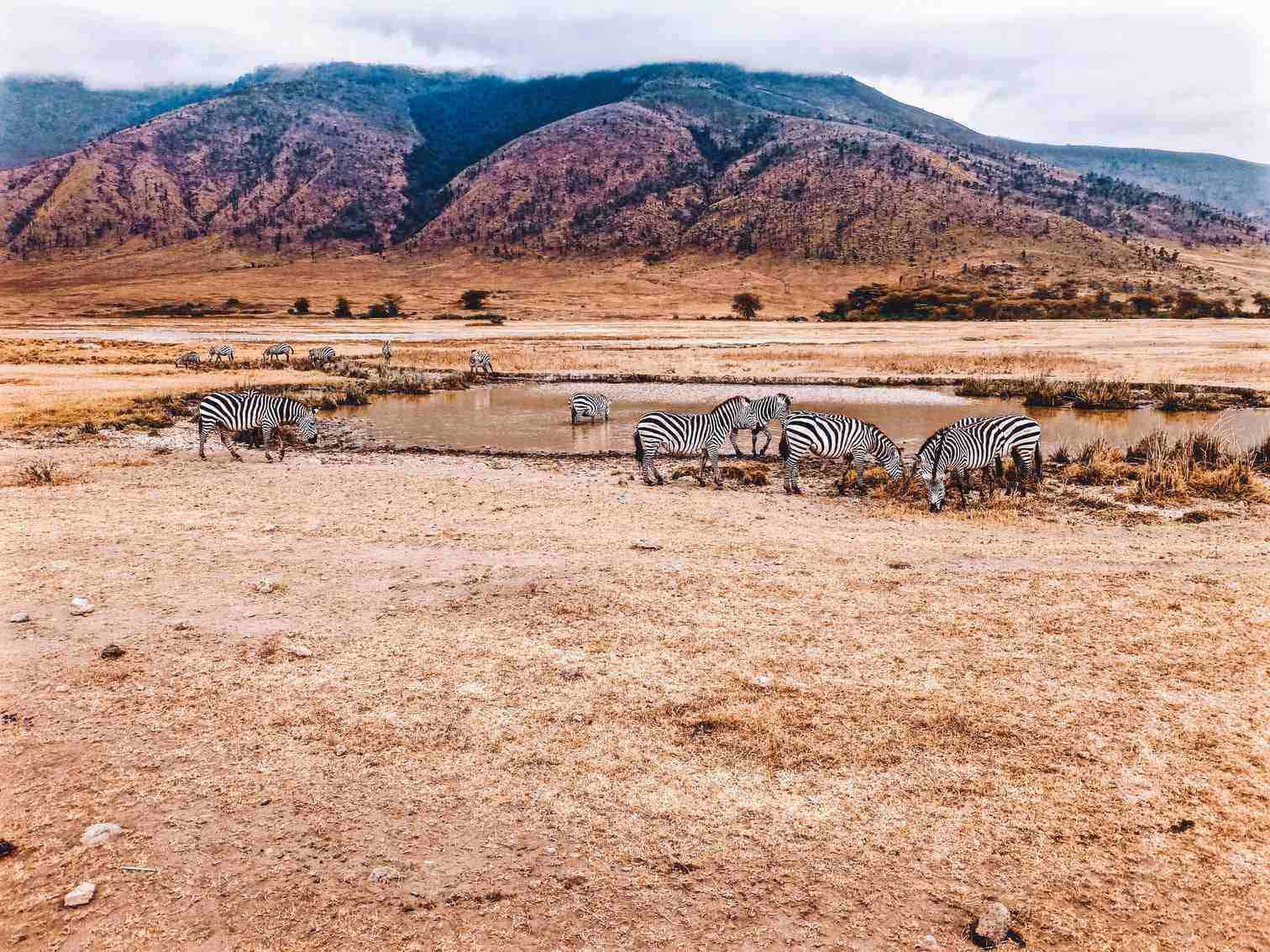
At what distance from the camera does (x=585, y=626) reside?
30.8ft

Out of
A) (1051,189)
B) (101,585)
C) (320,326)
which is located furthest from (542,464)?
(1051,189)

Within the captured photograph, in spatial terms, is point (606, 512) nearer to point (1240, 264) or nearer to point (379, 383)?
point (379, 383)

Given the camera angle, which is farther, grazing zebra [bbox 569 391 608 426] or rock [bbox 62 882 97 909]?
grazing zebra [bbox 569 391 608 426]

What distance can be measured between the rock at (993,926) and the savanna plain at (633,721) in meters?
0.09

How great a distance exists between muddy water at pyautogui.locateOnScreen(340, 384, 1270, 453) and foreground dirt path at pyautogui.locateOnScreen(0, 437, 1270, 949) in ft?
42.8

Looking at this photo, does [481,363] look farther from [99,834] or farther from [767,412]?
[99,834]

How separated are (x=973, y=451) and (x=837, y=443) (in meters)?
2.78

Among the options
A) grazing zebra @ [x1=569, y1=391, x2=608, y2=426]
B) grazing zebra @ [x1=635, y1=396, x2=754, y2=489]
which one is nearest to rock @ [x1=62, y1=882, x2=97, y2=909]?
grazing zebra @ [x1=635, y1=396, x2=754, y2=489]

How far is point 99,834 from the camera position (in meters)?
5.68

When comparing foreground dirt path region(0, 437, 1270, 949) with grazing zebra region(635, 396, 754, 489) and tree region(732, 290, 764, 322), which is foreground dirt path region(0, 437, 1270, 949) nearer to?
grazing zebra region(635, 396, 754, 489)

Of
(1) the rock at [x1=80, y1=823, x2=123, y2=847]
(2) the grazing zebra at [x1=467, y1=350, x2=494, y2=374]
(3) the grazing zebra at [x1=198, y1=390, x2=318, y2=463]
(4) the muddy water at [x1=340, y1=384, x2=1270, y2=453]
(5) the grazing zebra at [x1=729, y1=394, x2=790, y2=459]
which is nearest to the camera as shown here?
(1) the rock at [x1=80, y1=823, x2=123, y2=847]

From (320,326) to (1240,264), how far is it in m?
141

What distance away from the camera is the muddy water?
82.6 feet

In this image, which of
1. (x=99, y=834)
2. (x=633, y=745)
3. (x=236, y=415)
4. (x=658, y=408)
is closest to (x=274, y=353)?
(x=658, y=408)
